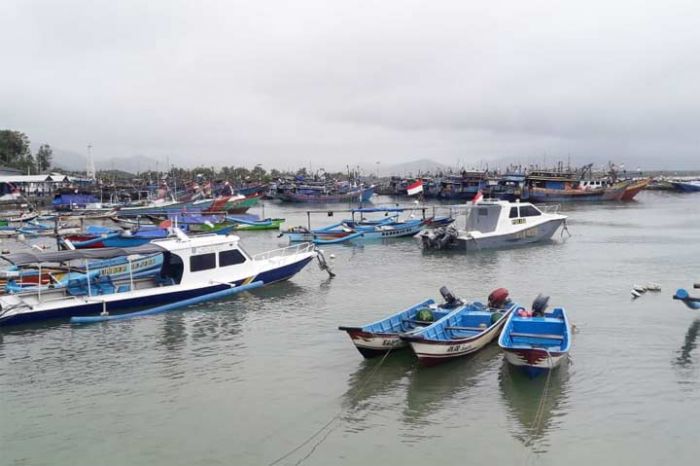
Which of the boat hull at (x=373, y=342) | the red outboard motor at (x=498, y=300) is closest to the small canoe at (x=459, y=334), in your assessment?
the red outboard motor at (x=498, y=300)

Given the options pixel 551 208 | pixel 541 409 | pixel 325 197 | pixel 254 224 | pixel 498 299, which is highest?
pixel 325 197

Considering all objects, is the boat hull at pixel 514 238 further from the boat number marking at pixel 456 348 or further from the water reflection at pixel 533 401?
the boat number marking at pixel 456 348

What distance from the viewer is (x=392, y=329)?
518 inches

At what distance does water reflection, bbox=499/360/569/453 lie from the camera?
967 cm

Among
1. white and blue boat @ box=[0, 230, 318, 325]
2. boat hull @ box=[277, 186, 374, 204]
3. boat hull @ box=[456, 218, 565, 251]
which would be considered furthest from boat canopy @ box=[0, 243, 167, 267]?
boat hull @ box=[277, 186, 374, 204]

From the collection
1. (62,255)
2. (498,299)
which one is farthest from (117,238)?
(498,299)

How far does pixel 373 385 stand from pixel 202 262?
8798 millimetres

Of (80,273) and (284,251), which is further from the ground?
(80,273)

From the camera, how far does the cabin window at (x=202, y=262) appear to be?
59.9 feet

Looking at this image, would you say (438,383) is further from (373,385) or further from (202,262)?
(202,262)

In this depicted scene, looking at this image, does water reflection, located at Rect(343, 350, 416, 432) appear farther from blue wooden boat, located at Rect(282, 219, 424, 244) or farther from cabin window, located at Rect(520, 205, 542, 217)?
cabin window, located at Rect(520, 205, 542, 217)

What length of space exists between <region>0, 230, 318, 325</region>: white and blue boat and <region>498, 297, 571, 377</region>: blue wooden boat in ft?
31.1

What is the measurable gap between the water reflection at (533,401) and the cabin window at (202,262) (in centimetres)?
999

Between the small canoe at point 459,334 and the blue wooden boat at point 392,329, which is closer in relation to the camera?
the small canoe at point 459,334
